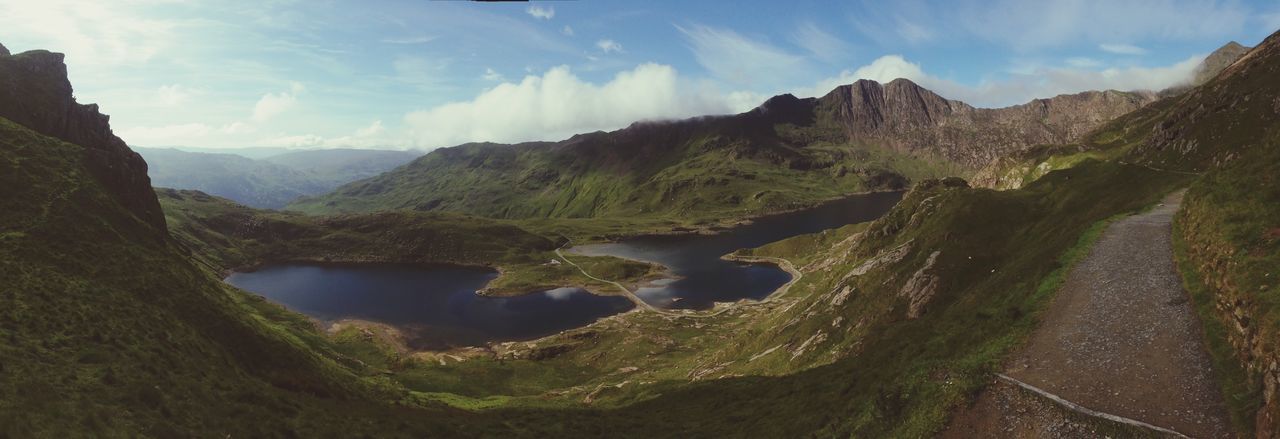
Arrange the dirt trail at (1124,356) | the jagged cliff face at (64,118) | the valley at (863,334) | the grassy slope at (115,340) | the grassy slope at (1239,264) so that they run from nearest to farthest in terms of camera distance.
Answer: the grassy slope at (1239,264), the dirt trail at (1124,356), the valley at (863,334), the grassy slope at (115,340), the jagged cliff face at (64,118)

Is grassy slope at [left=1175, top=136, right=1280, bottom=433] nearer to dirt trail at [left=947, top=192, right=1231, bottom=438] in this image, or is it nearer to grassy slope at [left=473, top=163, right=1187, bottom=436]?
dirt trail at [left=947, top=192, right=1231, bottom=438]

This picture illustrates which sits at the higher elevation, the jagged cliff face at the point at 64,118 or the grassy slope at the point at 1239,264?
the jagged cliff face at the point at 64,118

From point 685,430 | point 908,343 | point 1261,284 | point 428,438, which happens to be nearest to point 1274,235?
point 1261,284

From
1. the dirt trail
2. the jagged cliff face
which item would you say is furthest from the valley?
the jagged cliff face

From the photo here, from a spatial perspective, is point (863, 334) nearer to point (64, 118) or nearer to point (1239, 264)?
point (1239, 264)

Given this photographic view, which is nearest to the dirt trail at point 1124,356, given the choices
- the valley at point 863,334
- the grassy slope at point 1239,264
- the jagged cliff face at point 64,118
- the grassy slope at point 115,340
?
the valley at point 863,334

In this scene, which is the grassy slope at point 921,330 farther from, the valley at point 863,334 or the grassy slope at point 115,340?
the grassy slope at point 115,340
